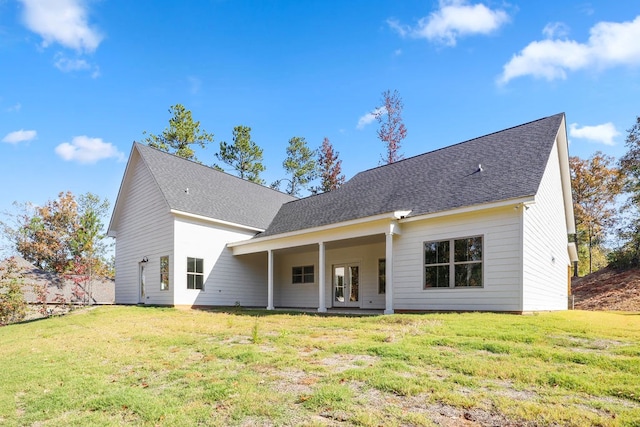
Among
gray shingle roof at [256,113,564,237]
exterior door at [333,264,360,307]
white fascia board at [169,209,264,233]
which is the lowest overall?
exterior door at [333,264,360,307]

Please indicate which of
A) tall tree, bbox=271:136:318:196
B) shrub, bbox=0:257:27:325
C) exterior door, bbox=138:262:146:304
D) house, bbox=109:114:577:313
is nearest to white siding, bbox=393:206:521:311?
house, bbox=109:114:577:313

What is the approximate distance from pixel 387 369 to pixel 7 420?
14.5 feet

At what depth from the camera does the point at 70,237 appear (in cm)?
3512

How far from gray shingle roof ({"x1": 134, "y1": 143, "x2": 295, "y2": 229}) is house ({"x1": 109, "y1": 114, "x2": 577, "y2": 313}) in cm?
7

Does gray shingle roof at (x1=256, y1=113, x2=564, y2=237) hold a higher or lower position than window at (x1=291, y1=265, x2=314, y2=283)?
higher

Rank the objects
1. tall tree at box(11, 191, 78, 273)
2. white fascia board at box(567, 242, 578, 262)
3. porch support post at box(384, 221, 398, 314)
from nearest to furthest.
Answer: porch support post at box(384, 221, 398, 314)
white fascia board at box(567, 242, 578, 262)
tall tree at box(11, 191, 78, 273)

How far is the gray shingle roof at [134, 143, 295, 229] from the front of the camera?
17.0m

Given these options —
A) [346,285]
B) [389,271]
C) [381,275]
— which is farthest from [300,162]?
[389,271]

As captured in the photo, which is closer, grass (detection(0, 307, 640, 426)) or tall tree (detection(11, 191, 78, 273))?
grass (detection(0, 307, 640, 426))

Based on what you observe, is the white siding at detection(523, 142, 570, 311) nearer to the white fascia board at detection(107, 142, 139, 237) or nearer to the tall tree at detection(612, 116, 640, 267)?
the tall tree at detection(612, 116, 640, 267)

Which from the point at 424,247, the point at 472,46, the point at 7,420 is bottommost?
the point at 7,420

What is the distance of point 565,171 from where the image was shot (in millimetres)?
15516

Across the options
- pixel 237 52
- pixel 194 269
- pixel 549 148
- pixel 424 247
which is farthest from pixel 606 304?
pixel 237 52

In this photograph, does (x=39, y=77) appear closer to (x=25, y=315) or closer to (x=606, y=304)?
(x=25, y=315)
